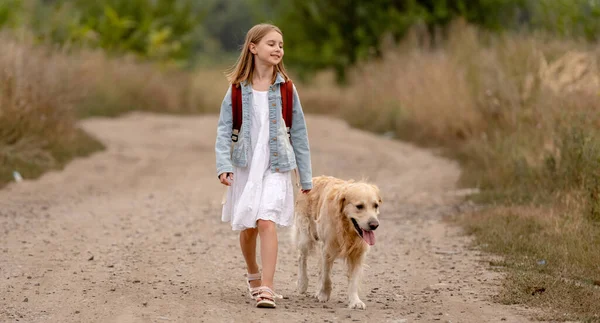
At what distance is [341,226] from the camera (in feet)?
23.2

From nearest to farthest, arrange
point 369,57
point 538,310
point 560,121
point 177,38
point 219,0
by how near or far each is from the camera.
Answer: point 538,310 → point 560,121 → point 369,57 → point 177,38 → point 219,0

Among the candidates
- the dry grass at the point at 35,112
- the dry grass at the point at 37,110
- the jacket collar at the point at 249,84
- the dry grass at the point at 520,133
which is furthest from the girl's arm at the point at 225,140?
the dry grass at the point at 35,112

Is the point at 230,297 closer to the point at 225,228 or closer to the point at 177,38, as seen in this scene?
the point at 225,228

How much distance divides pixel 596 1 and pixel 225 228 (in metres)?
10.2

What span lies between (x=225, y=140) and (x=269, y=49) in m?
0.67

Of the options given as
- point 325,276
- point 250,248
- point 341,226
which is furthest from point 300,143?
point 325,276

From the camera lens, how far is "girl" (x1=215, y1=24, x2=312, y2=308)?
7.01m

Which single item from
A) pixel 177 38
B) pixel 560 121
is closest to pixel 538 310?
pixel 560 121

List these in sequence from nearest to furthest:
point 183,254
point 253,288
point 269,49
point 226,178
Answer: point 226,178 → point 269,49 → point 253,288 → point 183,254

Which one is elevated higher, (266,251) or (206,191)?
(266,251)

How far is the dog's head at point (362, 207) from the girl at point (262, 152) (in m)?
0.35

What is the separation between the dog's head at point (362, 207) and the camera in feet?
22.4

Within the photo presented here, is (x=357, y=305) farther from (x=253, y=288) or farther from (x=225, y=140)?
(x=225, y=140)

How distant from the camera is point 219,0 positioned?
198 feet
